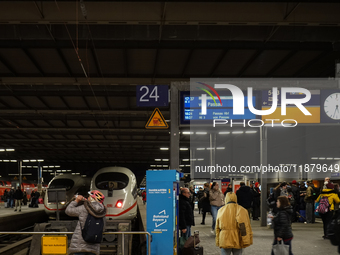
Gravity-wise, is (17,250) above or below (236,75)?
below

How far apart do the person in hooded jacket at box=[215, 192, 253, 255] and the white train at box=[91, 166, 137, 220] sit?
10.4 m

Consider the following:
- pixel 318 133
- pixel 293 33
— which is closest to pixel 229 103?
pixel 293 33

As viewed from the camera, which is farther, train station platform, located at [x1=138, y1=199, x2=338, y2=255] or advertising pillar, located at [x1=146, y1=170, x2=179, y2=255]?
train station platform, located at [x1=138, y1=199, x2=338, y2=255]

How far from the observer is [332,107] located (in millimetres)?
10758

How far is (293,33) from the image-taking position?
13.7 metres

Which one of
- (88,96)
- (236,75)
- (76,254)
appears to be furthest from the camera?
(88,96)

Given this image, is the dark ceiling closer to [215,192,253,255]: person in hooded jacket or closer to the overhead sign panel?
the overhead sign panel

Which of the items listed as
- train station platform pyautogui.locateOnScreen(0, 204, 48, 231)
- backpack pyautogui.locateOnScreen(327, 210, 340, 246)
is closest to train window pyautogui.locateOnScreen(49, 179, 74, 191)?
train station platform pyautogui.locateOnScreen(0, 204, 48, 231)

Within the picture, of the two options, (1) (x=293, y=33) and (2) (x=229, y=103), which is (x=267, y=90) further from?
(1) (x=293, y=33)

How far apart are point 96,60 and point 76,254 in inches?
437

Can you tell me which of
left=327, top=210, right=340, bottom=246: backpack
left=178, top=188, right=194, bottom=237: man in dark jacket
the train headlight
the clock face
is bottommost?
the train headlight

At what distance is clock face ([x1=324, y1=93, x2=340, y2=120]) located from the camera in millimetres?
10727

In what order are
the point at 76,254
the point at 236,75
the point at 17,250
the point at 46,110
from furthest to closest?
1. the point at 46,110
2. the point at 236,75
3. the point at 17,250
4. the point at 76,254

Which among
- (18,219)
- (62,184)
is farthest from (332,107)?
(18,219)
